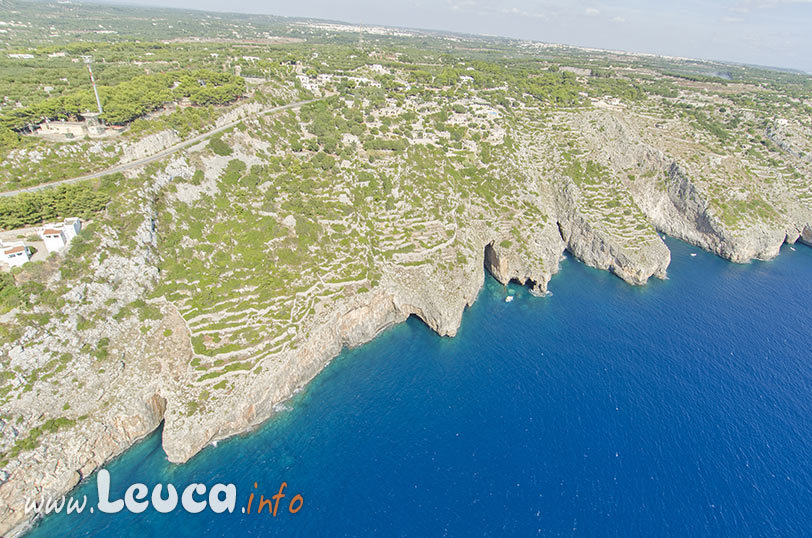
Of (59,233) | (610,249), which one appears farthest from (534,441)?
(59,233)

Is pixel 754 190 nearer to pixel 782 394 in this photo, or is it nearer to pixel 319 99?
pixel 782 394

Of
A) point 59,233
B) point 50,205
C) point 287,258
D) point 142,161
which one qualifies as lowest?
point 287,258

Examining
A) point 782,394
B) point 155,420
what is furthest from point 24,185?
point 782,394

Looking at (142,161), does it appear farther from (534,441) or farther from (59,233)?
(534,441)

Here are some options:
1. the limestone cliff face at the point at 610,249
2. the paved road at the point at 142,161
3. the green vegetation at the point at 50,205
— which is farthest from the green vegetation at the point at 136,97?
the limestone cliff face at the point at 610,249

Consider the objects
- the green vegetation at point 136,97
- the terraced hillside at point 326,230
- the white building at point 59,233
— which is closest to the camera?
the terraced hillside at point 326,230

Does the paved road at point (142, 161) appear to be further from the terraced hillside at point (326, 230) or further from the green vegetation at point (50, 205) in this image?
the green vegetation at point (50, 205)

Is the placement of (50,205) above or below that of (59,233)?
above
